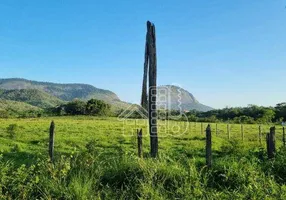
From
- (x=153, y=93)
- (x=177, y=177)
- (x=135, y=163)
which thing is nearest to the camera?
(x=177, y=177)

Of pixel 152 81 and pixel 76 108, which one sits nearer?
pixel 152 81

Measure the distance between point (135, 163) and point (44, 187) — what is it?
2.14 m

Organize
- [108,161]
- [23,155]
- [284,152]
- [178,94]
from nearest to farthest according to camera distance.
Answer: [108,161], [284,152], [178,94], [23,155]

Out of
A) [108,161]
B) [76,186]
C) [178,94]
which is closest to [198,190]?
[76,186]

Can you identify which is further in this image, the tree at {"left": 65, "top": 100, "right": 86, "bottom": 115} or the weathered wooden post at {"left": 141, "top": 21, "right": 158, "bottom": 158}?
the tree at {"left": 65, "top": 100, "right": 86, "bottom": 115}

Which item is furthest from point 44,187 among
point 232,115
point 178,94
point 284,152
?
point 232,115

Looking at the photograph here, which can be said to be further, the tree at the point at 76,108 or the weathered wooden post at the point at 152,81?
the tree at the point at 76,108

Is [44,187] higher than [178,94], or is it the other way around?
[178,94]

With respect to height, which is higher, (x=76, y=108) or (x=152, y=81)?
(x=76, y=108)

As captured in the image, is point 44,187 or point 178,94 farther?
point 178,94

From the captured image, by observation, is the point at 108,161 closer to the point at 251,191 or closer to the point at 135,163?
the point at 135,163

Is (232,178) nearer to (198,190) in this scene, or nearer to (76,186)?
(198,190)

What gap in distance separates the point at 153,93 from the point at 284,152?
4.09 metres

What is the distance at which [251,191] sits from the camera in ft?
20.4
